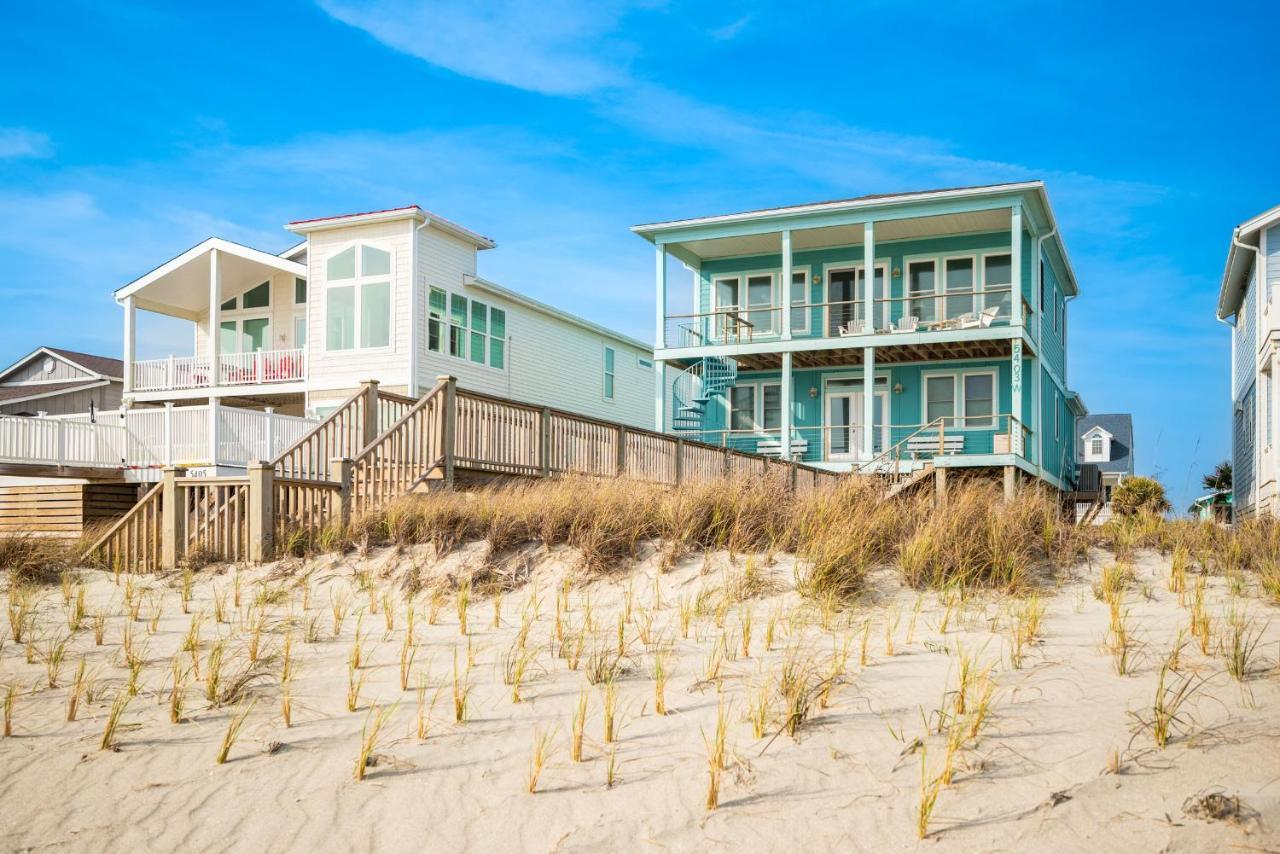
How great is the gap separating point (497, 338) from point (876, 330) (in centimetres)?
1031

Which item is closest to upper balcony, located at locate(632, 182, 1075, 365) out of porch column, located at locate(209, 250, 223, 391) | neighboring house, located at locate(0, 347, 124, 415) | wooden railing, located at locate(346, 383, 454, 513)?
porch column, located at locate(209, 250, 223, 391)

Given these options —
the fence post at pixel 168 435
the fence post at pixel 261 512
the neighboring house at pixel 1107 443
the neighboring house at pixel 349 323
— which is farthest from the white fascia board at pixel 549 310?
the neighboring house at pixel 1107 443

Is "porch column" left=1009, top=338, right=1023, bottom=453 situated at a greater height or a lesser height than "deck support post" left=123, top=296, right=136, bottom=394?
lesser

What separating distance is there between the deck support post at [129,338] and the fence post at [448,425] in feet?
68.7

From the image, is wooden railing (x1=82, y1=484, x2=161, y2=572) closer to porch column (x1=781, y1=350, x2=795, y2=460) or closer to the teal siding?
porch column (x1=781, y1=350, x2=795, y2=460)

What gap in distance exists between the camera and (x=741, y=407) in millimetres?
31594

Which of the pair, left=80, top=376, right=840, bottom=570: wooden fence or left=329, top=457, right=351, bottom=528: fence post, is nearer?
left=80, top=376, right=840, bottom=570: wooden fence

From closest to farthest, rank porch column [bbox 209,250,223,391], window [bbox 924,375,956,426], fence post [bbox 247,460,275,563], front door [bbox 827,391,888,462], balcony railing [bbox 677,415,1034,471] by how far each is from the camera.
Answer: fence post [bbox 247,460,275,563] → balcony railing [bbox 677,415,1034,471] → window [bbox 924,375,956,426] → front door [bbox 827,391,888,462] → porch column [bbox 209,250,223,391]

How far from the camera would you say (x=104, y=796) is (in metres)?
5.49

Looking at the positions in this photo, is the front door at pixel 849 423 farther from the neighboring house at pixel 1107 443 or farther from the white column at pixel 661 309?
the neighboring house at pixel 1107 443

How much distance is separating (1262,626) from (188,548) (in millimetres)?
9609

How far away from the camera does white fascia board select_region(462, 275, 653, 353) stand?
30.0 m

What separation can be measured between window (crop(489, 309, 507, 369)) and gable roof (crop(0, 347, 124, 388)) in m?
17.4

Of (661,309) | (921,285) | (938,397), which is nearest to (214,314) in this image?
(661,309)
